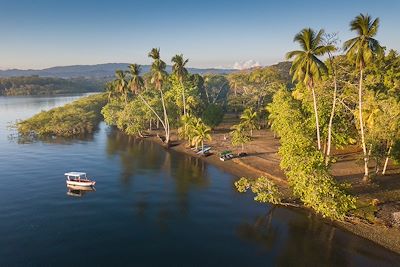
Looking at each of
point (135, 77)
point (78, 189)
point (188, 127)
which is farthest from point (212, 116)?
point (78, 189)

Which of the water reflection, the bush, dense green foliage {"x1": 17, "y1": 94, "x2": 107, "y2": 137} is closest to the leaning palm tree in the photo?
the bush

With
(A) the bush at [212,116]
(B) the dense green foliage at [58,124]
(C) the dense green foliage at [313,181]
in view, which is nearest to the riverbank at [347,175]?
(C) the dense green foliage at [313,181]

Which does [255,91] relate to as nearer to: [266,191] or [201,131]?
[201,131]

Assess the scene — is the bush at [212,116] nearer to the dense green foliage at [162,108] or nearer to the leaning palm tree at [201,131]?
the dense green foliage at [162,108]

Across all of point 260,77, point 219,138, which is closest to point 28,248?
point 219,138

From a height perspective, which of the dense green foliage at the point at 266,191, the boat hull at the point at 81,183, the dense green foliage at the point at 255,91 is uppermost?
the dense green foliage at the point at 255,91

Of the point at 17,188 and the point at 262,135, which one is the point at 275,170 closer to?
the point at 262,135

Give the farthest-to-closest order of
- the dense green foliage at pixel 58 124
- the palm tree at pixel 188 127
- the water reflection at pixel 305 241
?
the dense green foliage at pixel 58 124
the palm tree at pixel 188 127
the water reflection at pixel 305 241
